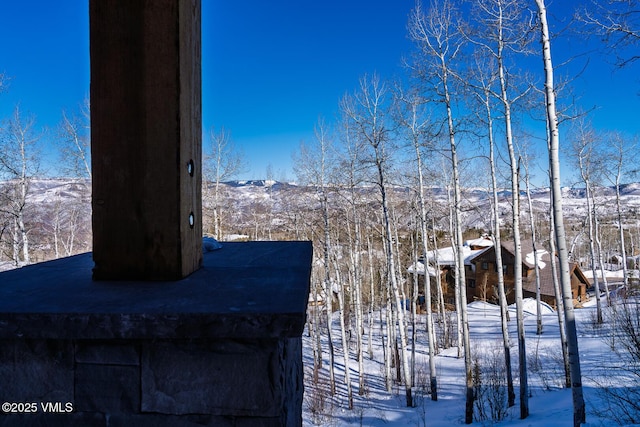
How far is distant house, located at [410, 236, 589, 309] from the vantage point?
26.1 metres

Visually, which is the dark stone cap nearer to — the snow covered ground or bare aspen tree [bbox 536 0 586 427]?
bare aspen tree [bbox 536 0 586 427]

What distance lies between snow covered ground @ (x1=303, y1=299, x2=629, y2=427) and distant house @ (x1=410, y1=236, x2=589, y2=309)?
701 cm

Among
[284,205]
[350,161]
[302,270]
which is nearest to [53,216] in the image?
[284,205]

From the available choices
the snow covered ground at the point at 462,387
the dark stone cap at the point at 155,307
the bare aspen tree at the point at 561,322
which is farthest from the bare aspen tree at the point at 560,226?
the dark stone cap at the point at 155,307

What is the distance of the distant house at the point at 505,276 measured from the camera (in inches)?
1029

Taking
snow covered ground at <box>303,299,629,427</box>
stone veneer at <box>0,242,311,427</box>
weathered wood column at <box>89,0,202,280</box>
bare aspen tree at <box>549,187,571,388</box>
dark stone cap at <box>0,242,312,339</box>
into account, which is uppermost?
weathered wood column at <box>89,0,202,280</box>

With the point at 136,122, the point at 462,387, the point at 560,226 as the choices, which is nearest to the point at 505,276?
the point at 462,387

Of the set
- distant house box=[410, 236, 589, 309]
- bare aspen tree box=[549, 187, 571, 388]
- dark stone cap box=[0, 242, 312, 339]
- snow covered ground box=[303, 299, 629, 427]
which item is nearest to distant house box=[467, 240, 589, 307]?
distant house box=[410, 236, 589, 309]

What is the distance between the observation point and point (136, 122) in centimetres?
96

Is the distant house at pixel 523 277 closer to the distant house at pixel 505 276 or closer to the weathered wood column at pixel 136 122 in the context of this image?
the distant house at pixel 505 276

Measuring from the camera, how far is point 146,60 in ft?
3.17

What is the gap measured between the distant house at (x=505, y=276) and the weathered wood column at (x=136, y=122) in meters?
25.8

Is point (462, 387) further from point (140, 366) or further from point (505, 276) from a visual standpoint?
point (505, 276)

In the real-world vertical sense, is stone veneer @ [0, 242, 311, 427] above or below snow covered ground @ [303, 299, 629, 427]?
above
